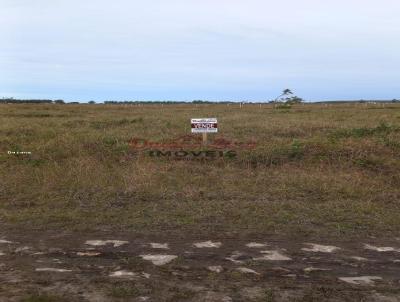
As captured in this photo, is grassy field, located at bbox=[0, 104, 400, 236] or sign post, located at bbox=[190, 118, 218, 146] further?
sign post, located at bbox=[190, 118, 218, 146]

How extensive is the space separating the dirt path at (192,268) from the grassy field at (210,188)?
22.9 inches

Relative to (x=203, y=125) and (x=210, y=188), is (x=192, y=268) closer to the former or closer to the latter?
(x=210, y=188)

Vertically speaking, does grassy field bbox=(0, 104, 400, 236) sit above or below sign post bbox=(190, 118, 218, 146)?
below

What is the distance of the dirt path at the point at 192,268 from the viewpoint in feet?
13.0

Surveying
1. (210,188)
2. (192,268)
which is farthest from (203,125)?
(192,268)

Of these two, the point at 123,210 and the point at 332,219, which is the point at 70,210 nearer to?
the point at 123,210

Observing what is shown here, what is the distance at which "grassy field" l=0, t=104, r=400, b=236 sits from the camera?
6363mm

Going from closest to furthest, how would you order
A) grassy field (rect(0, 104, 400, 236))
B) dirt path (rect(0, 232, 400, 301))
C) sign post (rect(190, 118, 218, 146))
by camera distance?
1. dirt path (rect(0, 232, 400, 301))
2. grassy field (rect(0, 104, 400, 236))
3. sign post (rect(190, 118, 218, 146))

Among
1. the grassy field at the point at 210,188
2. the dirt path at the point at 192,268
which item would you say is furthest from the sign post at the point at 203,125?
the dirt path at the point at 192,268

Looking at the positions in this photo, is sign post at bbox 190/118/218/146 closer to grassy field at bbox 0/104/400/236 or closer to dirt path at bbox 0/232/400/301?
grassy field at bbox 0/104/400/236

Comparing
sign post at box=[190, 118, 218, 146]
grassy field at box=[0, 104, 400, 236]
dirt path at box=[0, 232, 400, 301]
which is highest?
sign post at box=[190, 118, 218, 146]

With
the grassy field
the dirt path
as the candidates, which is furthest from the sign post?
the dirt path

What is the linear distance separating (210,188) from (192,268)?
363cm

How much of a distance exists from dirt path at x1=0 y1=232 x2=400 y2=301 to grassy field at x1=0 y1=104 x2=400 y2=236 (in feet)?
1.91
